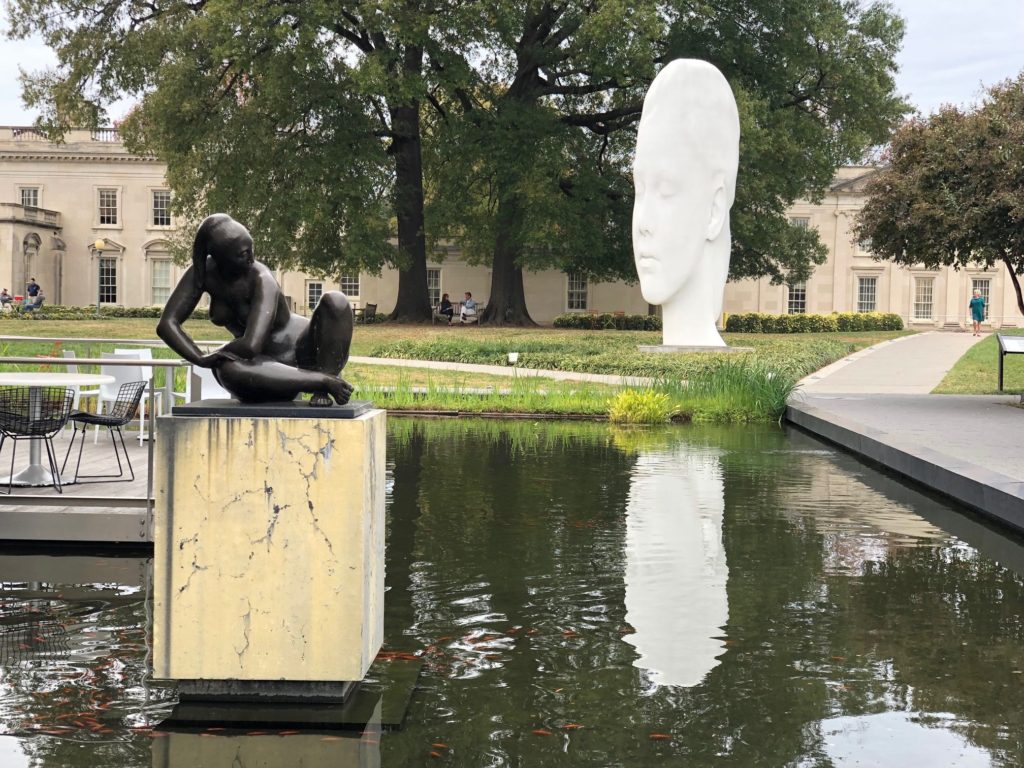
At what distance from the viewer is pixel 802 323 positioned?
50000mm

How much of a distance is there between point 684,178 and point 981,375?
6917 mm

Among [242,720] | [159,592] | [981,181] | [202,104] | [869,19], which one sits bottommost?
[242,720]

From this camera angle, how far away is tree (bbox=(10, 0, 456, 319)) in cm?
3092

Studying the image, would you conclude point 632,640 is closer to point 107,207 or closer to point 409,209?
point 409,209

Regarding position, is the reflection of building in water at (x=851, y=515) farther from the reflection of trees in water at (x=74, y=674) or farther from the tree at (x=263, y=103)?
the tree at (x=263, y=103)

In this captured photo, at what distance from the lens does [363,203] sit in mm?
33156

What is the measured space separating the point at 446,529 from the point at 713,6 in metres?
29.5

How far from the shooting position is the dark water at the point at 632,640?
3.89 m

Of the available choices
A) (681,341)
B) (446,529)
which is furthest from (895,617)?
(681,341)

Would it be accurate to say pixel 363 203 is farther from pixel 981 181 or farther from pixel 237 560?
pixel 237 560

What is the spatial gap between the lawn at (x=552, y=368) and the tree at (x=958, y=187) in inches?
105

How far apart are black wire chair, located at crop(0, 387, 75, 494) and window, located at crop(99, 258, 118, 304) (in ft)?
175

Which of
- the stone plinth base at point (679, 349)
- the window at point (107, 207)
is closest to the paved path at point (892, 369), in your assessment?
the stone plinth base at point (679, 349)

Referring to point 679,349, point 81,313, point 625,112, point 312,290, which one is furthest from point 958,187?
point 312,290
